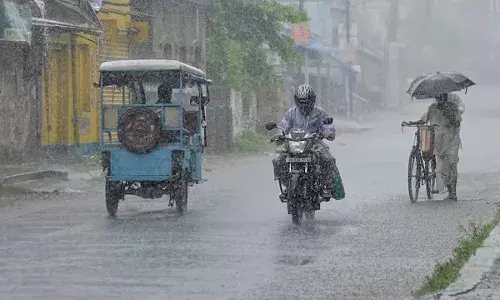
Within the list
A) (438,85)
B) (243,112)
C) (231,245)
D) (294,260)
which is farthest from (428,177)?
(243,112)

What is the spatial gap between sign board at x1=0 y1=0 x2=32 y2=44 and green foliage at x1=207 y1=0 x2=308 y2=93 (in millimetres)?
14390

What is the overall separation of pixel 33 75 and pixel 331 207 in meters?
10.7

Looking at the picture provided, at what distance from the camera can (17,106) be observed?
25.1 metres

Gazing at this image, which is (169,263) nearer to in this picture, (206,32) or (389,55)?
(206,32)

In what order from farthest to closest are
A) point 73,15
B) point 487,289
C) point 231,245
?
1. point 73,15
2. point 231,245
3. point 487,289

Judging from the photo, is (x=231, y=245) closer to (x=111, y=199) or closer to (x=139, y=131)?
(x=139, y=131)

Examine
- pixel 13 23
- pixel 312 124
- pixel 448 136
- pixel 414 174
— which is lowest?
pixel 414 174

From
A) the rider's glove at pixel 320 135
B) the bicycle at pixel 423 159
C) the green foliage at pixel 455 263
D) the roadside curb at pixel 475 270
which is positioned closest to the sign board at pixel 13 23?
the bicycle at pixel 423 159

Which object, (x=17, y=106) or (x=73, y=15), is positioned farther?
(x=73, y=15)

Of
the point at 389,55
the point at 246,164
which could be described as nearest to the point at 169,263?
the point at 246,164

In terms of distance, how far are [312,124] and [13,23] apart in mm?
8144

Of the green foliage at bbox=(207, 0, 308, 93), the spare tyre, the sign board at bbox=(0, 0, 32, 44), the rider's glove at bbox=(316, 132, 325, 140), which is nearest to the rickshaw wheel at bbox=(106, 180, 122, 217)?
the spare tyre

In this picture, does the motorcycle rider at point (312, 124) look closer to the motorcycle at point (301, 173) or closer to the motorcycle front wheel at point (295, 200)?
the motorcycle at point (301, 173)

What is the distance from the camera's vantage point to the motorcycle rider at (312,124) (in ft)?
49.4
